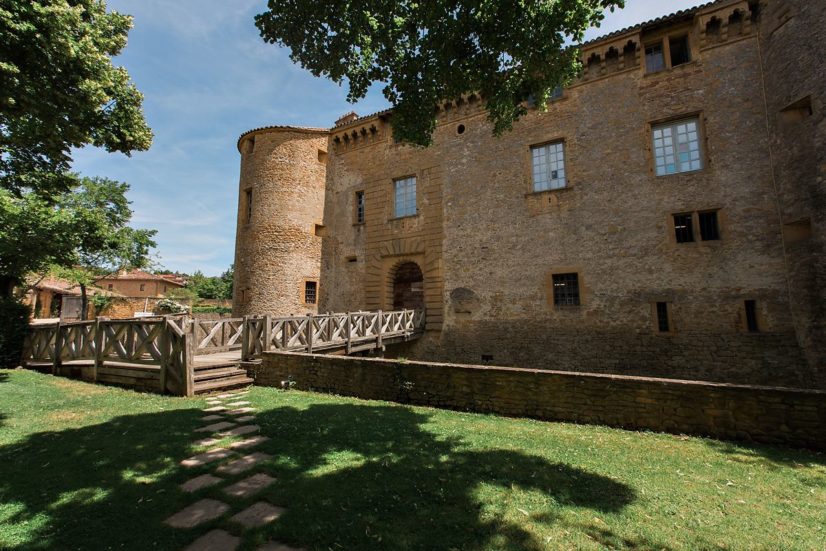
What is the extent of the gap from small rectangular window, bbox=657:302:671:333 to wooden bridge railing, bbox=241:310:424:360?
900 cm

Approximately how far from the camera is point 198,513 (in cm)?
300

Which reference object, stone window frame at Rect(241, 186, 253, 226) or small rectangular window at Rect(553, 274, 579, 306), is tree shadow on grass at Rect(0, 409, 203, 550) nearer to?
small rectangular window at Rect(553, 274, 579, 306)

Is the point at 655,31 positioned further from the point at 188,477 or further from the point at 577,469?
the point at 188,477

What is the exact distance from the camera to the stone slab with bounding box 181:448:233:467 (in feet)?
13.0

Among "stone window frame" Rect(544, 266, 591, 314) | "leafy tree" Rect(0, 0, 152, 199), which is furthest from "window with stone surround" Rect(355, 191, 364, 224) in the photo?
"leafy tree" Rect(0, 0, 152, 199)

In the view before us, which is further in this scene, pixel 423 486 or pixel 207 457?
pixel 207 457

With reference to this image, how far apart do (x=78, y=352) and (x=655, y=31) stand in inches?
809

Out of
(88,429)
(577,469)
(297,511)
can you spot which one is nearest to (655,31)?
(577,469)

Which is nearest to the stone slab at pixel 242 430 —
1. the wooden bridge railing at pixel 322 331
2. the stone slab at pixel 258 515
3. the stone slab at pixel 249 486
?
the stone slab at pixel 249 486

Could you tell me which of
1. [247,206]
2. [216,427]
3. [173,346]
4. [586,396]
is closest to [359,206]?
[247,206]

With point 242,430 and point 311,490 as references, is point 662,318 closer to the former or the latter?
point 311,490

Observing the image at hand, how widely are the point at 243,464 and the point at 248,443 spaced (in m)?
0.73

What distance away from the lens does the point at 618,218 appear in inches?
501

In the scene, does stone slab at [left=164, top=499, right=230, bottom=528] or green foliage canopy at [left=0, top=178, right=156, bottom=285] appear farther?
green foliage canopy at [left=0, top=178, right=156, bottom=285]
